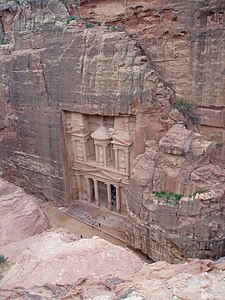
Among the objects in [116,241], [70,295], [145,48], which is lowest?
[116,241]

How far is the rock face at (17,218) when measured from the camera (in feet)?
24.4

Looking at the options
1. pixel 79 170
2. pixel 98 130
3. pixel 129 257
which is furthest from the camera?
pixel 79 170

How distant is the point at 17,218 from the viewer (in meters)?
7.78

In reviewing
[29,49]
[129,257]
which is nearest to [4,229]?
[129,257]

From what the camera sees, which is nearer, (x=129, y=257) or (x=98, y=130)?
(x=129, y=257)

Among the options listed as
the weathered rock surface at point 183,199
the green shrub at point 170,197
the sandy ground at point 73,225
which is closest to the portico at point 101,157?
the sandy ground at point 73,225

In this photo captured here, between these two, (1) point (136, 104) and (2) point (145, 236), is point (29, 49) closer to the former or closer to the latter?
(1) point (136, 104)

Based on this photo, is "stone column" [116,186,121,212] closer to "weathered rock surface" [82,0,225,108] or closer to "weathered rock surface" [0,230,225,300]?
"weathered rock surface" [82,0,225,108]

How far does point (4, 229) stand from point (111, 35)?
12156 mm

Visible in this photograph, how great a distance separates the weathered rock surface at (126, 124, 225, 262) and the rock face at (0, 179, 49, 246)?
701cm

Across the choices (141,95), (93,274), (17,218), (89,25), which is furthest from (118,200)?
(93,274)

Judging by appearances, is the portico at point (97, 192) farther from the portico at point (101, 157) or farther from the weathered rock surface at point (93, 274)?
the weathered rock surface at point (93, 274)

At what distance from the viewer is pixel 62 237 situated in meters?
7.39

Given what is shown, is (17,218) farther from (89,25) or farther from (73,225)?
(89,25)
